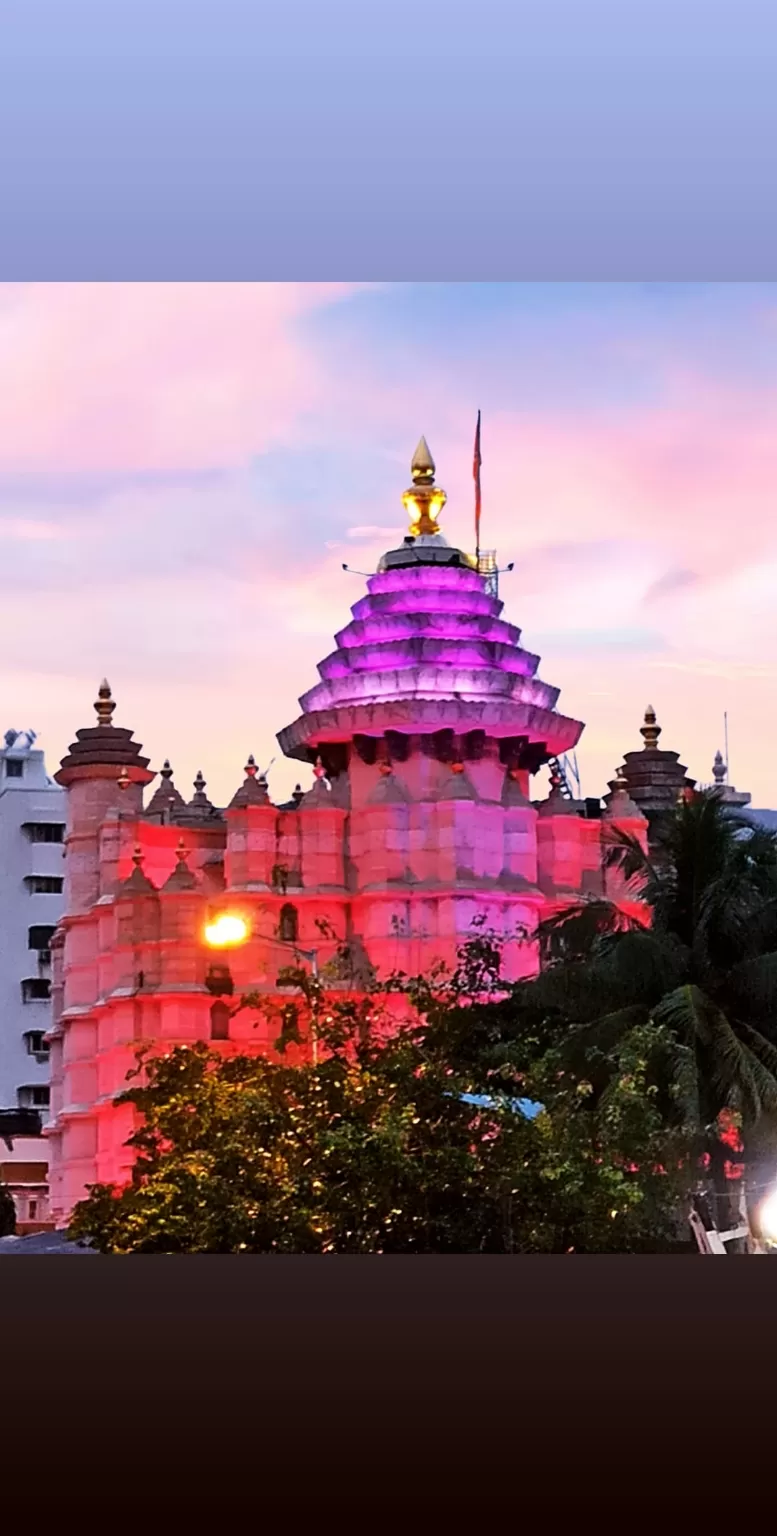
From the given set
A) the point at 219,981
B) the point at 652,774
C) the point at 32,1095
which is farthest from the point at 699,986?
the point at 32,1095

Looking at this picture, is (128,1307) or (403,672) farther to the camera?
(403,672)

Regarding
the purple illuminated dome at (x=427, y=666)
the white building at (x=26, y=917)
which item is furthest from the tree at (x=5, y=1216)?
the white building at (x=26, y=917)

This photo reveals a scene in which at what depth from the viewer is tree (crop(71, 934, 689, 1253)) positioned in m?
18.2

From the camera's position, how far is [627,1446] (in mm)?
7914

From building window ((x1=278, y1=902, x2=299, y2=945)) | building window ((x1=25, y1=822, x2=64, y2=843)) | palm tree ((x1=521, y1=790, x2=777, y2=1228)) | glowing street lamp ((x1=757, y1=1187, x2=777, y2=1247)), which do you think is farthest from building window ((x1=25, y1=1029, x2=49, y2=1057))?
glowing street lamp ((x1=757, y1=1187, x2=777, y2=1247))

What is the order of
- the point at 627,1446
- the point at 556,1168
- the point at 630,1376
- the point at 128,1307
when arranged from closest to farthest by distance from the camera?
1. the point at 627,1446
2. the point at 630,1376
3. the point at 128,1307
4. the point at 556,1168

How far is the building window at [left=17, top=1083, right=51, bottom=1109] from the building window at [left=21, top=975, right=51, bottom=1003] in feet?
5.58

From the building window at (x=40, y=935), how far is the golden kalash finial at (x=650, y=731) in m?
18.7

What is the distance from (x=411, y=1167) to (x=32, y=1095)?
1320 inches

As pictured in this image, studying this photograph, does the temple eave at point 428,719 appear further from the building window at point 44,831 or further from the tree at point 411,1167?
the building window at point 44,831
